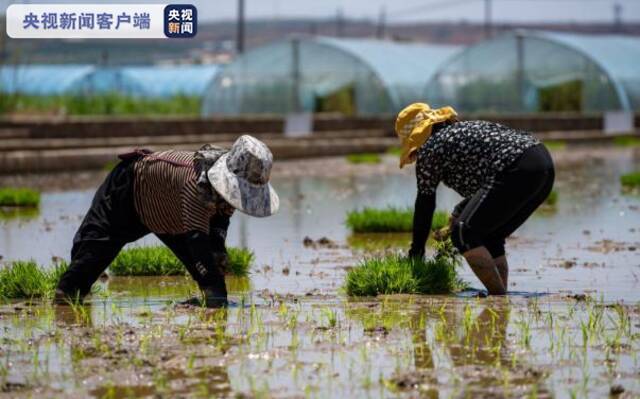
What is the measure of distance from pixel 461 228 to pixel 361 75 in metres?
28.5

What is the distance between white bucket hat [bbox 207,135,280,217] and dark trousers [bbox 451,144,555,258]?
1.08 metres

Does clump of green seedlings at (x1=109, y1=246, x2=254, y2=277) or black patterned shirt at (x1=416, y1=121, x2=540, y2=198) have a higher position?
black patterned shirt at (x1=416, y1=121, x2=540, y2=198)

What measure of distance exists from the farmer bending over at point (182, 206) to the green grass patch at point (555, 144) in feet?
58.5

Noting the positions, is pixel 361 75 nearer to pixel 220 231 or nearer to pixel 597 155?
pixel 597 155

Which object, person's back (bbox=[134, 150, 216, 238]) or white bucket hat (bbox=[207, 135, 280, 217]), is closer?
white bucket hat (bbox=[207, 135, 280, 217])

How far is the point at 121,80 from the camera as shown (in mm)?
52031

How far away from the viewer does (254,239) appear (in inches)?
426

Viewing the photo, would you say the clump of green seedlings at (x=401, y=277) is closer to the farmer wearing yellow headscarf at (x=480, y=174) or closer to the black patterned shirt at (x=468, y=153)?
the farmer wearing yellow headscarf at (x=480, y=174)

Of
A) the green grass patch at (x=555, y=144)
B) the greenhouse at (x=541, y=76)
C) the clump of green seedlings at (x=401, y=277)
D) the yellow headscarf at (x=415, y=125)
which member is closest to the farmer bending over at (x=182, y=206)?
the clump of green seedlings at (x=401, y=277)

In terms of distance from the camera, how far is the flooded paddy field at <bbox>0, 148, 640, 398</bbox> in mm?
5023

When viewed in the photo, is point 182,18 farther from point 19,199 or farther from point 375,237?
point 19,199

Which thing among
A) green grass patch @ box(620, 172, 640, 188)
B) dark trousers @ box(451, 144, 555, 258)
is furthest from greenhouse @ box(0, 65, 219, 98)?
dark trousers @ box(451, 144, 555, 258)

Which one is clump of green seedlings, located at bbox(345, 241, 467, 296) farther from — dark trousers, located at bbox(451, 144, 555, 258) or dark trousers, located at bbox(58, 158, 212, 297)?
dark trousers, located at bbox(58, 158, 212, 297)

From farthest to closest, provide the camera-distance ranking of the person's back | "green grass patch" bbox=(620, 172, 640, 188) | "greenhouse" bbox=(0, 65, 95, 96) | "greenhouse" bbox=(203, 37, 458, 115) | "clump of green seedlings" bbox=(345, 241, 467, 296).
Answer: "greenhouse" bbox=(0, 65, 95, 96) < "greenhouse" bbox=(203, 37, 458, 115) < "green grass patch" bbox=(620, 172, 640, 188) < "clump of green seedlings" bbox=(345, 241, 467, 296) < the person's back
